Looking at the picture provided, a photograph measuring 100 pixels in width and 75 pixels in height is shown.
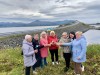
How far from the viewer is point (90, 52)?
14602mm

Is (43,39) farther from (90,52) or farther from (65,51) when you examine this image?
(90,52)

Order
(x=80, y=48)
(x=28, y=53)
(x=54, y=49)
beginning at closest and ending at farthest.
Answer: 1. (x=28, y=53)
2. (x=80, y=48)
3. (x=54, y=49)

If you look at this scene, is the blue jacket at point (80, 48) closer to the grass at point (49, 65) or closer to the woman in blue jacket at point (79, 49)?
the woman in blue jacket at point (79, 49)

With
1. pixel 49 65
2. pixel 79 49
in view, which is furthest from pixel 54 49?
pixel 79 49

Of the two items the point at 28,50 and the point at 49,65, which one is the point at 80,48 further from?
the point at 49,65

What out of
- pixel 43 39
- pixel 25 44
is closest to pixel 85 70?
pixel 43 39

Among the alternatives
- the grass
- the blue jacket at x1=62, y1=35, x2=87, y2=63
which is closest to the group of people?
the blue jacket at x1=62, y1=35, x2=87, y2=63

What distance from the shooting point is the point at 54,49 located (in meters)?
12.2

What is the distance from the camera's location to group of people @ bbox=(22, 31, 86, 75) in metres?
9.73

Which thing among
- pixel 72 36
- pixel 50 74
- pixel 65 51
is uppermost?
pixel 72 36

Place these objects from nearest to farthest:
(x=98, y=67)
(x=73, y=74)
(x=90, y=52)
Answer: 1. (x=73, y=74)
2. (x=98, y=67)
3. (x=90, y=52)

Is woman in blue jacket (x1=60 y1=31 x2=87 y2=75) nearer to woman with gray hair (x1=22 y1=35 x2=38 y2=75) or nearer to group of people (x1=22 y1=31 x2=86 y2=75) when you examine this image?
group of people (x1=22 y1=31 x2=86 y2=75)

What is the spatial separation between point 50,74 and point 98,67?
2.48 meters

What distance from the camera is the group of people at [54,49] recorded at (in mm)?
9727
